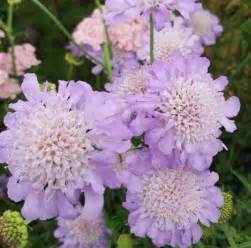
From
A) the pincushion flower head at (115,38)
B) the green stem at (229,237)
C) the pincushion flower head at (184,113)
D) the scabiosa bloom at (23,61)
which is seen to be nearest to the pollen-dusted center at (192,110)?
the pincushion flower head at (184,113)

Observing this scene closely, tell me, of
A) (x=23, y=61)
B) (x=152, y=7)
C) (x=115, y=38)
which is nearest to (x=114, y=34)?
(x=115, y=38)

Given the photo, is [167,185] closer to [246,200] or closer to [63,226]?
[246,200]

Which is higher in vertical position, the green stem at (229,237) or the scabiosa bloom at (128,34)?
the scabiosa bloom at (128,34)

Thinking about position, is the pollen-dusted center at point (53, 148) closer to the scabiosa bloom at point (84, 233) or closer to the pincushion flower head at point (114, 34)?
the scabiosa bloom at point (84, 233)

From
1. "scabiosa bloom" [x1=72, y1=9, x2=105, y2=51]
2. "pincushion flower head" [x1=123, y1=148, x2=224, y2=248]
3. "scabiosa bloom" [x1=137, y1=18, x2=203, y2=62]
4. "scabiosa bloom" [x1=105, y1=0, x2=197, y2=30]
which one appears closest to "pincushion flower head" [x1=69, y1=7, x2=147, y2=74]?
"scabiosa bloom" [x1=72, y1=9, x2=105, y2=51]

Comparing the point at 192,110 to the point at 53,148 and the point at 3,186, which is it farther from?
the point at 3,186

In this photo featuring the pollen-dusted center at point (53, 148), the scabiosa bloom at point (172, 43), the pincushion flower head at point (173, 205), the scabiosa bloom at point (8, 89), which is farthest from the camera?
the scabiosa bloom at point (8, 89)
